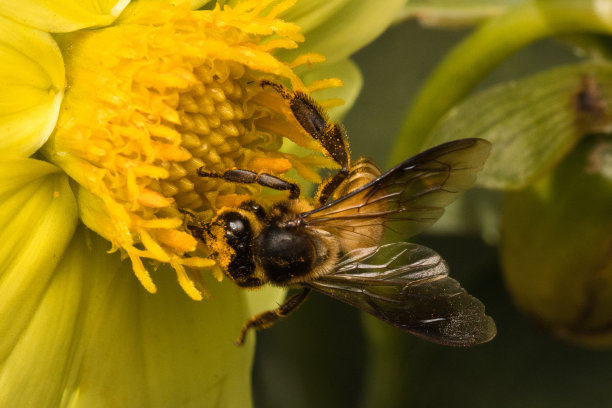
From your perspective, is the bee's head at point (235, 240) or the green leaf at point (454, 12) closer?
the bee's head at point (235, 240)

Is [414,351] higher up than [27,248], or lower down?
lower down

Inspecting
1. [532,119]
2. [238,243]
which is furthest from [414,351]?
[238,243]

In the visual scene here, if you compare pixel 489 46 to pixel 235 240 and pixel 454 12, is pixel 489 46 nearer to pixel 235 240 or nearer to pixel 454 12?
pixel 454 12

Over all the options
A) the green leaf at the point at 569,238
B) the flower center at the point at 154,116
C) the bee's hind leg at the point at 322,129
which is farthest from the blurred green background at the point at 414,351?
the flower center at the point at 154,116

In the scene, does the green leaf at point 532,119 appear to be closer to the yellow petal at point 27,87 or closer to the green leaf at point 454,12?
the green leaf at point 454,12

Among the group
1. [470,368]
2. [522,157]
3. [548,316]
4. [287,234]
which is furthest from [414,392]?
[287,234]

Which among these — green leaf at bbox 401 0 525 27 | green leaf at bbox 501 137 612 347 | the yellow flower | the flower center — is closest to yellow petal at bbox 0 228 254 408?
the yellow flower
